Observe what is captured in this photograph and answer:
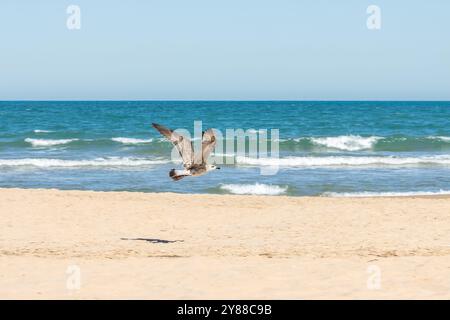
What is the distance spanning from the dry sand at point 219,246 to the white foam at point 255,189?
2.05 meters

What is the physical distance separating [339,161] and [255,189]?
9.26 metres

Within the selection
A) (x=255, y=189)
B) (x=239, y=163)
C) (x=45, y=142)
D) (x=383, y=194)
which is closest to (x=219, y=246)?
(x=255, y=189)

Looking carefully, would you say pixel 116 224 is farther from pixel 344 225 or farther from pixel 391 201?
pixel 391 201

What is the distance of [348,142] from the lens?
3897 centimetres

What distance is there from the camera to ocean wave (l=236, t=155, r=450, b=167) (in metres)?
28.0

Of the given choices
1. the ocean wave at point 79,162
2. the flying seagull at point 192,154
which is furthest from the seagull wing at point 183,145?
the ocean wave at point 79,162

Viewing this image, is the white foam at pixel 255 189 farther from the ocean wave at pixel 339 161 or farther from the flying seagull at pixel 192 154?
the flying seagull at pixel 192 154

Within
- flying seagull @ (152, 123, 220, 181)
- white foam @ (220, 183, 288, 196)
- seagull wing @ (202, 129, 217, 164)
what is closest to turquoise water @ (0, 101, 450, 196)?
white foam @ (220, 183, 288, 196)

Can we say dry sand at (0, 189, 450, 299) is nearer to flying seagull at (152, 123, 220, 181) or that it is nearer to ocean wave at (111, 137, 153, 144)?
flying seagull at (152, 123, 220, 181)

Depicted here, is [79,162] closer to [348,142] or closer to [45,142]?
[45,142]

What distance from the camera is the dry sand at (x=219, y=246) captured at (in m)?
8.51

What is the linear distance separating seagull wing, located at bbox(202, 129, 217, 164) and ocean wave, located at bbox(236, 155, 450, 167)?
17.8m

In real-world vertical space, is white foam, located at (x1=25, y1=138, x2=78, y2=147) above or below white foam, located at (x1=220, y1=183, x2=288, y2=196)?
above

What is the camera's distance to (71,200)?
55.7ft
